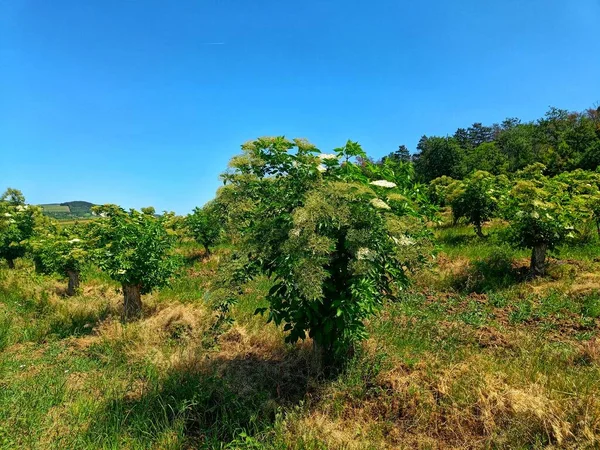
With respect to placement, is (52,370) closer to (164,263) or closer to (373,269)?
(164,263)

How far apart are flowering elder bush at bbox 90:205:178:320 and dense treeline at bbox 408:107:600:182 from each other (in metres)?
27.6

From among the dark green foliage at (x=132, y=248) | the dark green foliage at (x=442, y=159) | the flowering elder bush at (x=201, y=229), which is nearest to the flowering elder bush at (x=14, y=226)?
the flowering elder bush at (x=201, y=229)

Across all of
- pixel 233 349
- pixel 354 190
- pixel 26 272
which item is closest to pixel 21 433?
pixel 233 349

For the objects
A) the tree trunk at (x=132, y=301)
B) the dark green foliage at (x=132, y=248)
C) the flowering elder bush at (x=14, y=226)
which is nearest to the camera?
the dark green foliage at (x=132, y=248)

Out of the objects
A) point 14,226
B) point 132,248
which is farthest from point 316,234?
point 14,226

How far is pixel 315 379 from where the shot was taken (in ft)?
12.5

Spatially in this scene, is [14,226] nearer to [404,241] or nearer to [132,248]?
[132,248]

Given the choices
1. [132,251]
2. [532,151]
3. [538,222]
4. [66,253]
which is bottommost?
[66,253]

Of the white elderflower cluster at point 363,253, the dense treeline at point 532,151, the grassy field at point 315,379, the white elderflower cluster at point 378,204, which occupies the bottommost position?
the grassy field at point 315,379

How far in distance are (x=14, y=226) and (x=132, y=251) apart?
8.44m

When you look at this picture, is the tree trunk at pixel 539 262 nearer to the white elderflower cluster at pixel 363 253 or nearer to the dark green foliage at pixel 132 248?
the white elderflower cluster at pixel 363 253

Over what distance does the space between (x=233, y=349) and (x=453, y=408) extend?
9.58 ft

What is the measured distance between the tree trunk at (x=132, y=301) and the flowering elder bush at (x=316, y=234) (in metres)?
4.02

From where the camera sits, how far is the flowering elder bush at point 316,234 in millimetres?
2785
